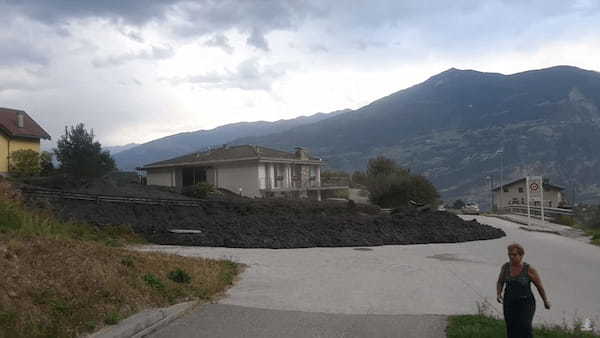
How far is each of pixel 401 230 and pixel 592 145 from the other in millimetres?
172257

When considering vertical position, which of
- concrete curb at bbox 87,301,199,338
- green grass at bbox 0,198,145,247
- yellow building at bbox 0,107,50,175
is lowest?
concrete curb at bbox 87,301,199,338

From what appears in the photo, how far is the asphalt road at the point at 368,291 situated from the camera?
27.6 ft

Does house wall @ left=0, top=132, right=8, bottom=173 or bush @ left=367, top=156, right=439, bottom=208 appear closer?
house wall @ left=0, top=132, right=8, bottom=173

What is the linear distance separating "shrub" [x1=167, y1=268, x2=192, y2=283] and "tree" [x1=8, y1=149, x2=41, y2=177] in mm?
31262

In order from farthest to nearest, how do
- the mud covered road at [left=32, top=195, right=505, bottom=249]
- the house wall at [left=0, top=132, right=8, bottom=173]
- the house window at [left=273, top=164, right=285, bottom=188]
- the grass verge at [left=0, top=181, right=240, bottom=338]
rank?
the house window at [left=273, top=164, right=285, bottom=188] < the house wall at [left=0, top=132, right=8, bottom=173] < the mud covered road at [left=32, top=195, right=505, bottom=249] < the grass verge at [left=0, top=181, right=240, bottom=338]

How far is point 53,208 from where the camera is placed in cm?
1895

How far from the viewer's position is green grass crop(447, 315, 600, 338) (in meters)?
7.61

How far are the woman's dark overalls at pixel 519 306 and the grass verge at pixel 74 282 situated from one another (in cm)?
467

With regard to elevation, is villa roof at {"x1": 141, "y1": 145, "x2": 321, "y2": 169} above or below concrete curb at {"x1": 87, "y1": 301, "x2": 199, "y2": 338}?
above

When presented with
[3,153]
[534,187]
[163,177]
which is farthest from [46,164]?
[534,187]

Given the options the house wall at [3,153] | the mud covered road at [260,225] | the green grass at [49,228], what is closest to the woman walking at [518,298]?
the green grass at [49,228]

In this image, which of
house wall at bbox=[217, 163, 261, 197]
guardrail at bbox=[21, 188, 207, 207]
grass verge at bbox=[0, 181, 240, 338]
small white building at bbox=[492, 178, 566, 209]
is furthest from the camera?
small white building at bbox=[492, 178, 566, 209]

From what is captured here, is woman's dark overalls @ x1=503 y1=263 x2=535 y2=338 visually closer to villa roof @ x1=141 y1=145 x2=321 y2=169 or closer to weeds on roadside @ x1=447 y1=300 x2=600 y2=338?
weeds on roadside @ x1=447 y1=300 x2=600 y2=338

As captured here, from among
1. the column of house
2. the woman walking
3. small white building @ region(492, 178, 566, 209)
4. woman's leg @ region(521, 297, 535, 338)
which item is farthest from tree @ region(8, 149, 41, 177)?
small white building @ region(492, 178, 566, 209)
